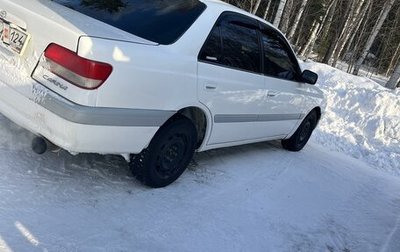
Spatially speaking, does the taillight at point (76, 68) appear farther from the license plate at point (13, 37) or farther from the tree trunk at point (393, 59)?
the tree trunk at point (393, 59)

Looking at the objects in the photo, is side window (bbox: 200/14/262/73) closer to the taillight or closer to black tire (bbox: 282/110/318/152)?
the taillight

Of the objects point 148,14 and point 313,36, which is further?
point 313,36

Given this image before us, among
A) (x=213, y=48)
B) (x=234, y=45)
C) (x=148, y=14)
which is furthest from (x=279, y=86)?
(x=148, y=14)

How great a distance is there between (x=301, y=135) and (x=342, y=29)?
599 inches

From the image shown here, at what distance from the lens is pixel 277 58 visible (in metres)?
5.47

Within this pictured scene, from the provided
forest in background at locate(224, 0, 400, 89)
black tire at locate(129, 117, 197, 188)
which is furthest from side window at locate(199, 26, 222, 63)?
forest in background at locate(224, 0, 400, 89)

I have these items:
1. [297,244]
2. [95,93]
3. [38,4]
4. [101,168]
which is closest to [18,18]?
[38,4]

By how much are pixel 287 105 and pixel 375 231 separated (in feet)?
6.05

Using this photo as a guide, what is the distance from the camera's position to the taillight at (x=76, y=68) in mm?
3148

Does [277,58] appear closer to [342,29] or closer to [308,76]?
[308,76]

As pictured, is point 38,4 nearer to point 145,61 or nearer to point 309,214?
point 145,61

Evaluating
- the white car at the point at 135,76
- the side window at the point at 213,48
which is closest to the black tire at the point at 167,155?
the white car at the point at 135,76

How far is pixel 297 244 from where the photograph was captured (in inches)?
155

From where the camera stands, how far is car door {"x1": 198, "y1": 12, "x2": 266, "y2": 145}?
4.16m
